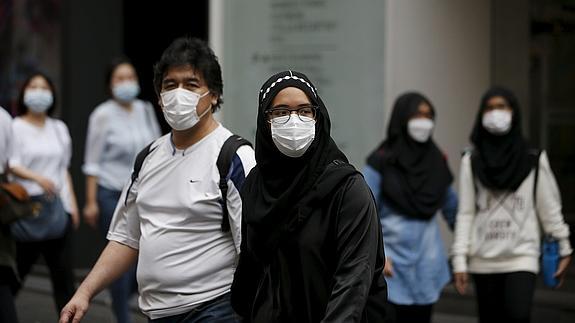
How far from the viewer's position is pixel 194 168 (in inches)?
162

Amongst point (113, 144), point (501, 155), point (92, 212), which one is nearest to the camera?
point (501, 155)

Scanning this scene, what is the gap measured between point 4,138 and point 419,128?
246 centimetres

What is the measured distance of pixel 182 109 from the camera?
13.7 feet

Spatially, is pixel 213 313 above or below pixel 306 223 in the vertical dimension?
below

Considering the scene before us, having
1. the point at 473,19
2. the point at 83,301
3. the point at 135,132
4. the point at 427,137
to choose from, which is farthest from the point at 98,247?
the point at 83,301

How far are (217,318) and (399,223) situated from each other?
2.65m

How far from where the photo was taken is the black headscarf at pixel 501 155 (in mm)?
6203

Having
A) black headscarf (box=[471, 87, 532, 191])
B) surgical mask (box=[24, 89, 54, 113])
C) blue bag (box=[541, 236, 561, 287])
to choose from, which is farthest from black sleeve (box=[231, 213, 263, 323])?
surgical mask (box=[24, 89, 54, 113])

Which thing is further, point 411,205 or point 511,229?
point 411,205

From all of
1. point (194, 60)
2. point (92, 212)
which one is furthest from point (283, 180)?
point (92, 212)

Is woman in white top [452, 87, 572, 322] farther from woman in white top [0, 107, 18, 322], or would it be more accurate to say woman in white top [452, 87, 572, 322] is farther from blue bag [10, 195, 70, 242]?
blue bag [10, 195, 70, 242]

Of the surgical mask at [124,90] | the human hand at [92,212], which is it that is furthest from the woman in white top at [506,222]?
the human hand at [92,212]

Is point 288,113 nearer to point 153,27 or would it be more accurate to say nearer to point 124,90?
point 124,90

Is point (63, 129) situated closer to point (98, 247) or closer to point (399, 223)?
point (399, 223)
